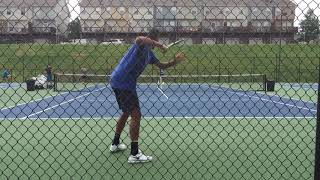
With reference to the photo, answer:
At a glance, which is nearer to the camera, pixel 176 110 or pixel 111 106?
pixel 176 110

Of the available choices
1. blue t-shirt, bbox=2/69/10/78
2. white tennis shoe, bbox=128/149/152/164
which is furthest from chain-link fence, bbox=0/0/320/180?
blue t-shirt, bbox=2/69/10/78

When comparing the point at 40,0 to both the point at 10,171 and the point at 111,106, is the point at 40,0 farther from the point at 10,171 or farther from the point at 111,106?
the point at 111,106

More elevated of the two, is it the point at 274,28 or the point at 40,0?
the point at 40,0

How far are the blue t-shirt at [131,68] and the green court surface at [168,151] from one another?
0.97m

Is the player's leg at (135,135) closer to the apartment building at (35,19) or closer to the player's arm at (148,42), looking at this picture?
the player's arm at (148,42)

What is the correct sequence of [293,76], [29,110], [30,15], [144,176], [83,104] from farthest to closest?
[293,76] → [83,104] → [29,110] → [30,15] → [144,176]

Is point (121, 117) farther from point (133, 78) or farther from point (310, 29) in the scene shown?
point (310, 29)

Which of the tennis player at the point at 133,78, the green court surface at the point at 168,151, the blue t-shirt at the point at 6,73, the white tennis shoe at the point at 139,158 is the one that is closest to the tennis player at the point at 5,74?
the blue t-shirt at the point at 6,73

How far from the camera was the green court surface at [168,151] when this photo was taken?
547cm

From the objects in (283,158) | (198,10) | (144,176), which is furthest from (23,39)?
(283,158)

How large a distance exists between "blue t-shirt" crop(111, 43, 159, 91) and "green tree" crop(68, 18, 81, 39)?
696 millimetres

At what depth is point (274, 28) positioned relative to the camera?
26.0 feet

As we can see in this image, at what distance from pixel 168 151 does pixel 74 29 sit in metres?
2.06

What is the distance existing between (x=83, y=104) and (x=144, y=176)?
31.3ft
